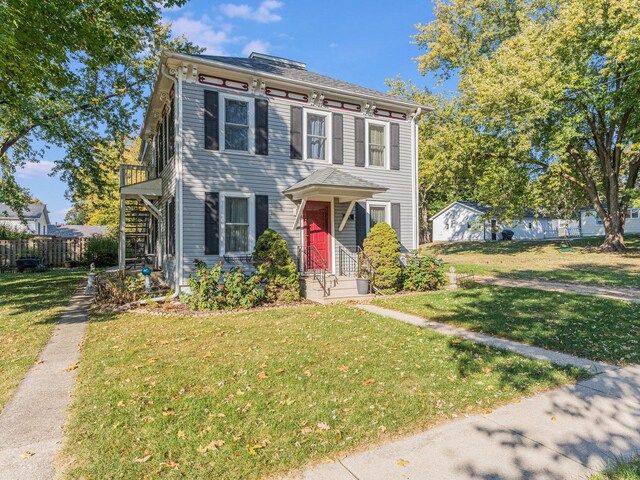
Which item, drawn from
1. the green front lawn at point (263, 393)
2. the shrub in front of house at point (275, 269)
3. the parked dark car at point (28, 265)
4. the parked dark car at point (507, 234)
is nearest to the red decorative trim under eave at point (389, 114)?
the shrub in front of house at point (275, 269)

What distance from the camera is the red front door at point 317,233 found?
11.3m

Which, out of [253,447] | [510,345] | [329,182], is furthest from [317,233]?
[253,447]

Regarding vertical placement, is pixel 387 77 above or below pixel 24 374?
above

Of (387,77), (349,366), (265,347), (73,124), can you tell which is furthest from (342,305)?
(387,77)

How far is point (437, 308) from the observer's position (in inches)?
318

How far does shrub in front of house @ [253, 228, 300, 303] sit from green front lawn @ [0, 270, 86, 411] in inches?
175

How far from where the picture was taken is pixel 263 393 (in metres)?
3.79

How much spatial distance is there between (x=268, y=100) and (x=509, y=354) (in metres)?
9.03

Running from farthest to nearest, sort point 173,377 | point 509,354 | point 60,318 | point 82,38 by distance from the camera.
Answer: point 82,38 → point 60,318 → point 509,354 → point 173,377

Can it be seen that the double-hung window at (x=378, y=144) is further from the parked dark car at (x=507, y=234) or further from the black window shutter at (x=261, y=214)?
the parked dark car at (x=507, y=234)

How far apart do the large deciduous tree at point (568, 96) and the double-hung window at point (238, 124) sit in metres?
12.2

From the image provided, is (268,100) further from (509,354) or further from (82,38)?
(509,354)

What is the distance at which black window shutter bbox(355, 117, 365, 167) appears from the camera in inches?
474

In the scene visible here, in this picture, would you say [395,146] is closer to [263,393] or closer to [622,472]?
[263,393]
